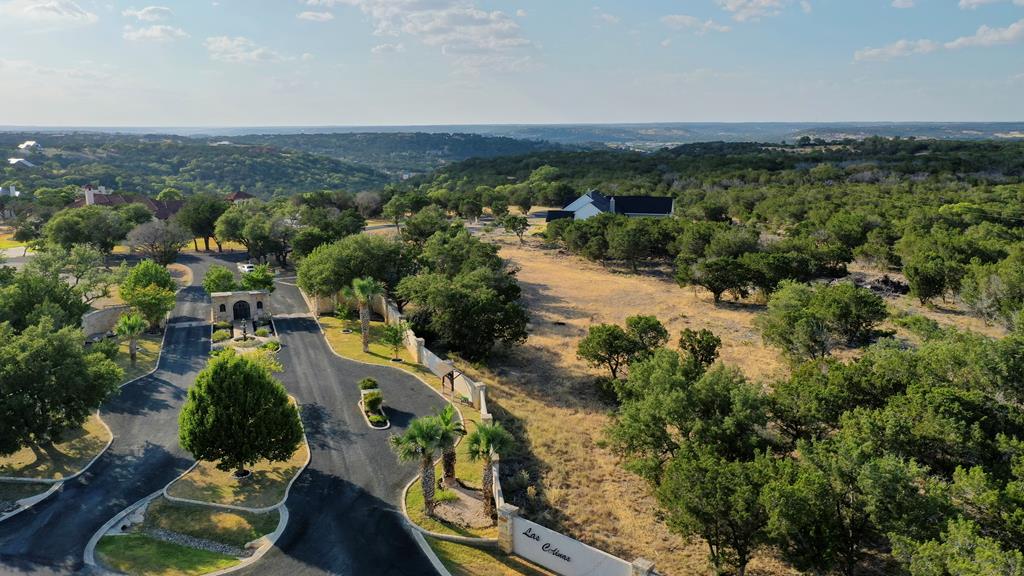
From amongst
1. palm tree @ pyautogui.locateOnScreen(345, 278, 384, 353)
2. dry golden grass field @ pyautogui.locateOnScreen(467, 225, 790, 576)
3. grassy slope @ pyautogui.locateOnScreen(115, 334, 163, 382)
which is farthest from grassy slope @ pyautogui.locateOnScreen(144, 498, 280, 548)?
palm tree @ pyautogui.locateOnScreen(345, 278, 384, 353)

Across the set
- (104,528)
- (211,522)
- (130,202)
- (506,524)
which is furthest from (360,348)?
(130,202)

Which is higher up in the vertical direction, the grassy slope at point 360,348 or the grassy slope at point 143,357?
the grassy slope at point 143,357

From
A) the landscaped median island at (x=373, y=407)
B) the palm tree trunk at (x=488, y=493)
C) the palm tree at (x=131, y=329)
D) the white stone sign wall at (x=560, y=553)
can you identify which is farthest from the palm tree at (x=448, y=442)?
the palm tree at (x=131, y=329)

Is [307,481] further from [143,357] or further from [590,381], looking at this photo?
[143,357]

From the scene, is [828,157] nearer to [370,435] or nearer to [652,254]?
[652,254]

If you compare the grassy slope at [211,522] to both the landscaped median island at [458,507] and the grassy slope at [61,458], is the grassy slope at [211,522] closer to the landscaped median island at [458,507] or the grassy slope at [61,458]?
the landscaped median island at [458,507]
